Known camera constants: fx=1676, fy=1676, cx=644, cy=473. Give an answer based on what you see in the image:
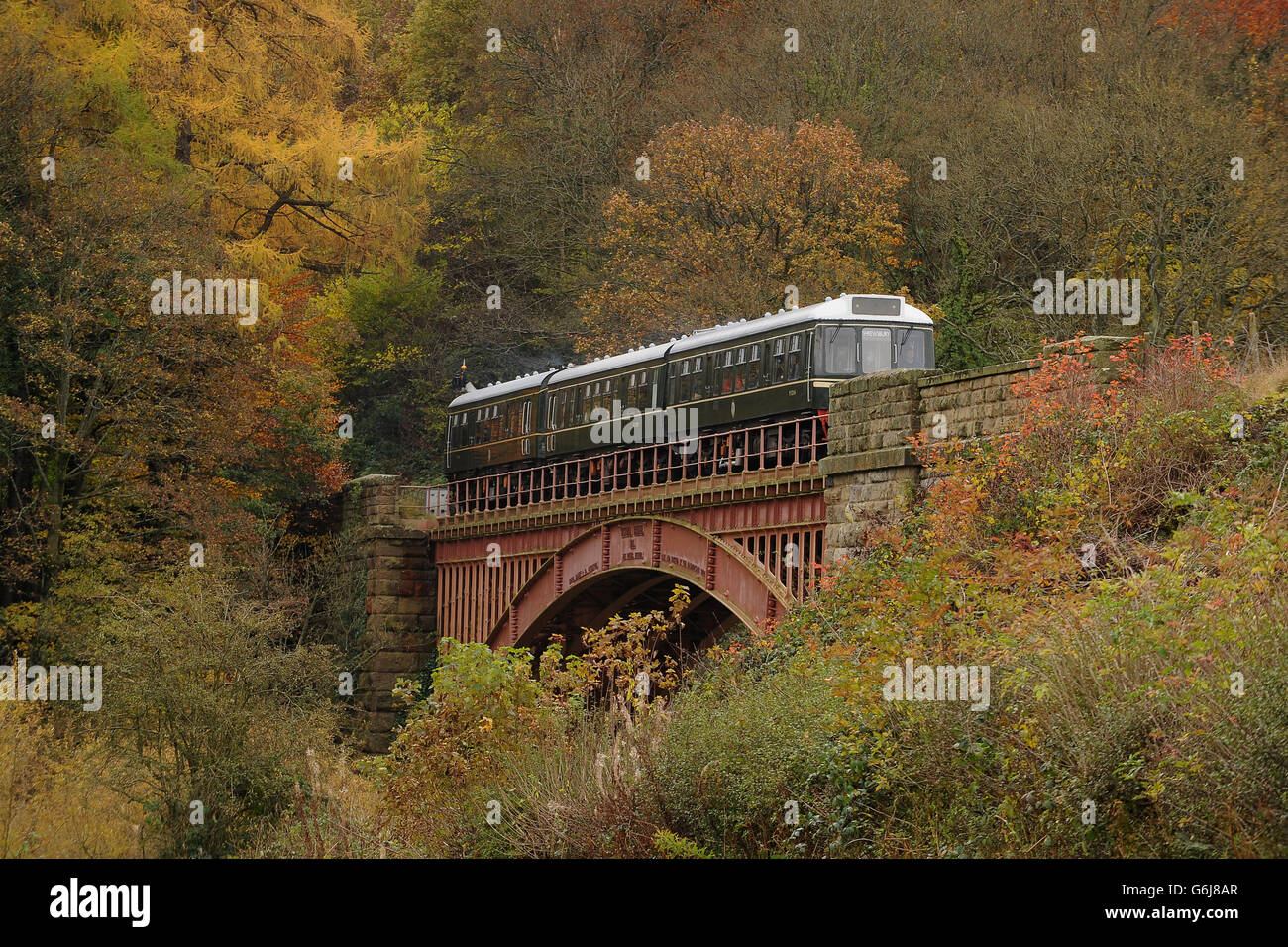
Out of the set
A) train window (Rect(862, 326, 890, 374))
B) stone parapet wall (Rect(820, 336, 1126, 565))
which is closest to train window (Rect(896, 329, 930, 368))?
train window (Rect(862, 326, 890, 374))

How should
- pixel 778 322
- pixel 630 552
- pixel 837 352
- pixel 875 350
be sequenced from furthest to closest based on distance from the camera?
pixel 630 552 < pixel 778 322 < pixel 875 350 < pixel 837 352

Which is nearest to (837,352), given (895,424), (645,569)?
(895,424)

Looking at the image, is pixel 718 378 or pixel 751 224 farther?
pixel 751 224

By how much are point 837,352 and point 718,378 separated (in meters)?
2.92

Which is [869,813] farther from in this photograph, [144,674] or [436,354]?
[436,354]

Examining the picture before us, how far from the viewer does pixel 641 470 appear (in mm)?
28094

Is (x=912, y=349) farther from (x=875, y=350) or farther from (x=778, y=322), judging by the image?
(x=778, y=322)

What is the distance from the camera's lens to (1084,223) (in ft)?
110

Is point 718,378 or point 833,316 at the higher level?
point 833,316

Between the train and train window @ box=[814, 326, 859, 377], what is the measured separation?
0.01 meters

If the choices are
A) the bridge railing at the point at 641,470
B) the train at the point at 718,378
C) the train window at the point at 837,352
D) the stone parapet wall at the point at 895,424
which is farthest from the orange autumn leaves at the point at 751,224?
the stone parapet wall at the point at 895,424

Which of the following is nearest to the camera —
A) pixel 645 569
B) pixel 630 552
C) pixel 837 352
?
pixel 837 352

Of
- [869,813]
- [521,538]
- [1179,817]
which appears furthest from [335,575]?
[1179,817]
